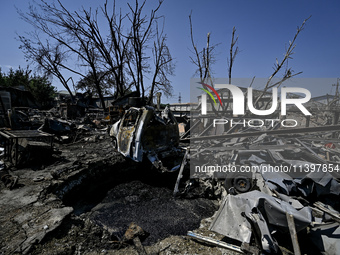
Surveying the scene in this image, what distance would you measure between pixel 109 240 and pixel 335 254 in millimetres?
3184

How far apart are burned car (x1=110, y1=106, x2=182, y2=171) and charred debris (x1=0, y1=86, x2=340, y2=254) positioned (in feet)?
0.10

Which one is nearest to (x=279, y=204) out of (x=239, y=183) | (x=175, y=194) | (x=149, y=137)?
(x=239, y=183)

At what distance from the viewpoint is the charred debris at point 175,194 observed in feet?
8.38

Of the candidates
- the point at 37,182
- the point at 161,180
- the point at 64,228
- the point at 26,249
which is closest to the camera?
the point at 26,249

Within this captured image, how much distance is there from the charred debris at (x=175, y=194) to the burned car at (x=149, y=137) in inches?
1.2

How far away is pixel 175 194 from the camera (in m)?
4.51

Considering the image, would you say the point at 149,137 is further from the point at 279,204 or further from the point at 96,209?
the point at 279,204

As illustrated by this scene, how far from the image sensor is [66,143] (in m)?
8.84

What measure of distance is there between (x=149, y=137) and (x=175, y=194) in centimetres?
177

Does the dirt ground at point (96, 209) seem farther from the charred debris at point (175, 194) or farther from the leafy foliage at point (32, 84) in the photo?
the leafy foliage at point (32, 84)

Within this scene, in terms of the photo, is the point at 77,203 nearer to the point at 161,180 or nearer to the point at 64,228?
the point at 64,228

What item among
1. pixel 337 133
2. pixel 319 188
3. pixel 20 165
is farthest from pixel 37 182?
pixel 337 133

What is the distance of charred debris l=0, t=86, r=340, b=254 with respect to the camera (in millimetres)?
2553

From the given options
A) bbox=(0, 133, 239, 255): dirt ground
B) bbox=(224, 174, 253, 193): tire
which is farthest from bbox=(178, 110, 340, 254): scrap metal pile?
bbox=(0, 133, 239, 255): dirt ground
